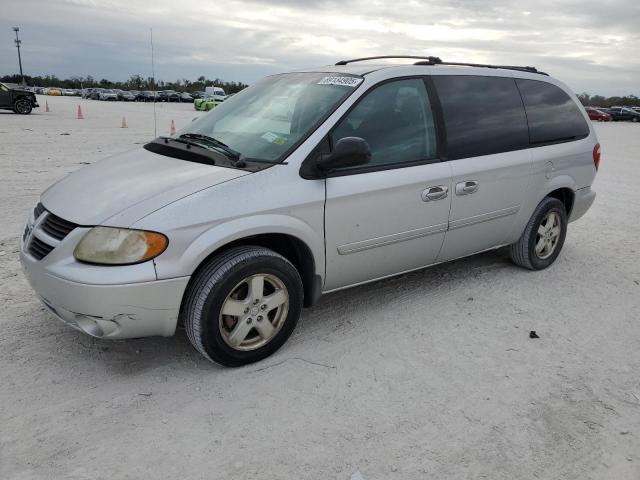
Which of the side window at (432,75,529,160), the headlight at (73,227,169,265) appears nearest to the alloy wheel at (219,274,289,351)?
the headlight at (73,227,169,265)

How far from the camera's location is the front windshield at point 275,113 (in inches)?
139

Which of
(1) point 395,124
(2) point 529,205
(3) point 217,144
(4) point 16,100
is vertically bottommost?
(4) point 16,100

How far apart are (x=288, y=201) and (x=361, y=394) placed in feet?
3.82

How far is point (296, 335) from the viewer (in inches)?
148

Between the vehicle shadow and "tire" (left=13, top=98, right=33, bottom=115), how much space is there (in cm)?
2450

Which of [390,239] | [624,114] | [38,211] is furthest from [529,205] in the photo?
[624,114]

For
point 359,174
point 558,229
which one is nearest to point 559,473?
point 359,174

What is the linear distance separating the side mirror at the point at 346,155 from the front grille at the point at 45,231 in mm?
1441

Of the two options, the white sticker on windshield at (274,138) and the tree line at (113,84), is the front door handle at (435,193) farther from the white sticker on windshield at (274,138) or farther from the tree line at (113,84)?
the tree line at (113,84)

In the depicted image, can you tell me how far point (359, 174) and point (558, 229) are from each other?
2578mm

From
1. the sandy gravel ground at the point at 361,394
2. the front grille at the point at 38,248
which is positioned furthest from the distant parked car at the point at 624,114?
the front grille at the point at 38,248

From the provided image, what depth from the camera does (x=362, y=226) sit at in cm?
362

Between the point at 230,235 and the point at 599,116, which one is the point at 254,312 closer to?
the point at 230,235

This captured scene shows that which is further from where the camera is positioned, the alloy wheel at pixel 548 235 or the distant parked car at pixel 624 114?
the distant parked car at pixel 624 114
